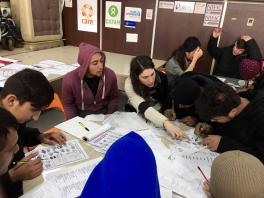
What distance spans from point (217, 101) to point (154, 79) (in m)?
0.67

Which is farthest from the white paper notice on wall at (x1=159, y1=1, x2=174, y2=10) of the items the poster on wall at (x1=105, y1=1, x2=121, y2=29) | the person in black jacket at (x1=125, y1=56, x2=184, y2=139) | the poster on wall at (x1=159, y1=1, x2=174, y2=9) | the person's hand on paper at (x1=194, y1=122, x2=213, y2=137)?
the person's hand on paper at (x1=194, y1=122, x2=213, y2=137)

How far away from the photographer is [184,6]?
254 centimetres

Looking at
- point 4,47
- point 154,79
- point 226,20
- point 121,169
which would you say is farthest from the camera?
point 4,47

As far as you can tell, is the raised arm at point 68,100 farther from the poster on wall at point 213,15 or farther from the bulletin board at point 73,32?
the poster on wall at point 213,15

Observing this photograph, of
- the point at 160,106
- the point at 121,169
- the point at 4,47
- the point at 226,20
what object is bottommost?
the point at 160,106

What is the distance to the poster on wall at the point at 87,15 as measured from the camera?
9.70 ft

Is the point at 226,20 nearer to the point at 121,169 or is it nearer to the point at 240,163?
the point at 240,163

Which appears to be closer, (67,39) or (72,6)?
(72,6)

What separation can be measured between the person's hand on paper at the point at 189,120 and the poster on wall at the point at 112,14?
1787 mm

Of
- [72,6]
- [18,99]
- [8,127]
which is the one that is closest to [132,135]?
[8,127]

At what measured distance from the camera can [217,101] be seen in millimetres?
1142

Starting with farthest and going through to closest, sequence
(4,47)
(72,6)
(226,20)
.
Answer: (72,6) < (4,47) < (226,20)

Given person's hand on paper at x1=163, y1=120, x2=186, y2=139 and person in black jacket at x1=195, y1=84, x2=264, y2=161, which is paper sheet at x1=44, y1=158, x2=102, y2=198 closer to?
person's hand on paper at x1=163, y1=120, x2=186, y2=139

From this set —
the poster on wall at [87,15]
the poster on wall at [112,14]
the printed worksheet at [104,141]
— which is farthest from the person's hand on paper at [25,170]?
the poster on wall at [87,15]
